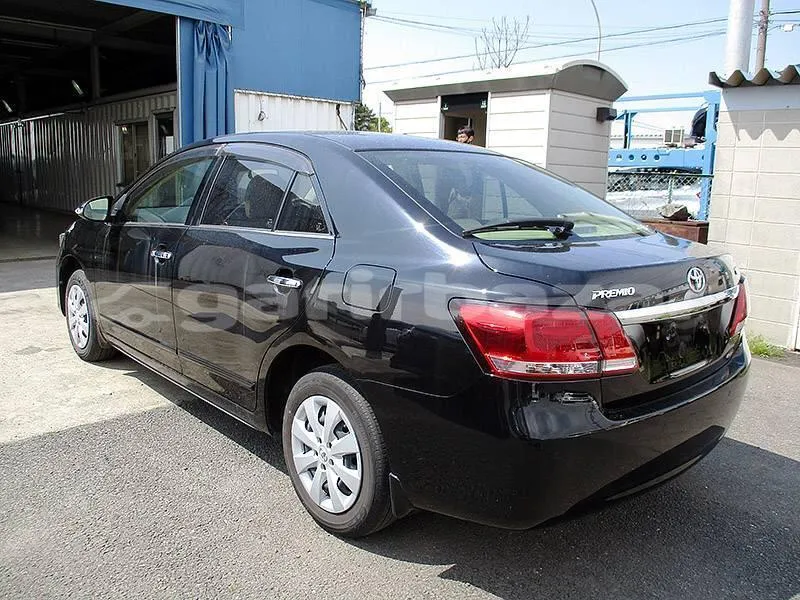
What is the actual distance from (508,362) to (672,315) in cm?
67

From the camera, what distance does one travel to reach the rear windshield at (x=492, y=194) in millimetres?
2717

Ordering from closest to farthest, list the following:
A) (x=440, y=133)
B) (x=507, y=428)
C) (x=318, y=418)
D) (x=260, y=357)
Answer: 1. (x=507, y=428)
2. (x=318, y=418)
3. (x=260, y=357)
4. (x=440, y=133)

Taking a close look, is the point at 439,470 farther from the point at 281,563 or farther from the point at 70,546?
the point at 70,546

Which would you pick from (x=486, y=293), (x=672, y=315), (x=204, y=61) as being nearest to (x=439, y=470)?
(x=486, y=293)

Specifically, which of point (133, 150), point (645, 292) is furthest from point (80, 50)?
point (645, 292)

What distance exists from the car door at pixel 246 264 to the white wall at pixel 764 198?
4587mm

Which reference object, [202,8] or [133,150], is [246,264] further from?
[133,150]

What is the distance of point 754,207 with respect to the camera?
6012mm

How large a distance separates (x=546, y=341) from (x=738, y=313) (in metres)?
1.21

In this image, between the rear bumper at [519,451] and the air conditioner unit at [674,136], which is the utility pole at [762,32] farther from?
the rear bumper at [519,451]

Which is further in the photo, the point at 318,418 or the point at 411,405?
the point at 318,418

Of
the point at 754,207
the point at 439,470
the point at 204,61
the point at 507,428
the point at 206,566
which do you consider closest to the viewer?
the point at 507,428

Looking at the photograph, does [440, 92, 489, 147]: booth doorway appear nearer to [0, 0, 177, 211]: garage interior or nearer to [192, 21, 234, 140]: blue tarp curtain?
[192, 21, 234, 140]: blue tarp curtain

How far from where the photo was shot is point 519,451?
7.08 ft
